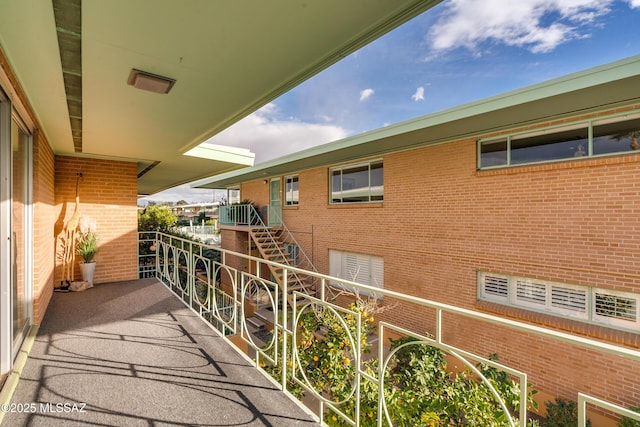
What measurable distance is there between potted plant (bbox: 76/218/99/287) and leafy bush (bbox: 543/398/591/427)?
8.19m

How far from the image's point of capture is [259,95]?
278 centimetres

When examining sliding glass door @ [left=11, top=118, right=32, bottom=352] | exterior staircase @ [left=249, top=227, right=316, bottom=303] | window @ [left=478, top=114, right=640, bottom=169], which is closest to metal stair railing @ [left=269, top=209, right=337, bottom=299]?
exterior staircase @ [left=249, top=227, right=316, bottom=303]

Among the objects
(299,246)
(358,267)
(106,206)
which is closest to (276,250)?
(299,246)

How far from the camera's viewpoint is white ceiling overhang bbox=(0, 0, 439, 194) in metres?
1.62

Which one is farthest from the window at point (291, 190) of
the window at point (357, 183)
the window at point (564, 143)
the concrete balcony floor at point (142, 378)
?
the concrete balcony floor at point (142, 378)

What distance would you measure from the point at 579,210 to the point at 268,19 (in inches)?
232

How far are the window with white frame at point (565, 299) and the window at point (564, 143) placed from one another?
2.28m

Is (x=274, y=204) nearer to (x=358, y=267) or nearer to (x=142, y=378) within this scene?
(x=358, y=267)

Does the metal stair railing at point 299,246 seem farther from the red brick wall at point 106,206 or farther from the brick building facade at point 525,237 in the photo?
the red brick wall at point 106,206

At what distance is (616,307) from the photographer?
476cm

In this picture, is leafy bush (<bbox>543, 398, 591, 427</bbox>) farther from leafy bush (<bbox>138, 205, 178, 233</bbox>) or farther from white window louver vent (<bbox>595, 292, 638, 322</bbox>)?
leafy bush (<bbox>138, 205, 178, 233</bbox>)

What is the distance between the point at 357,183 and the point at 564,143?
5050 mm

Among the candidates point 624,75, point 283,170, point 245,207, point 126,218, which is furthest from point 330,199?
point 624,75

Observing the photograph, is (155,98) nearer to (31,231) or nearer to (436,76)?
(31,231)
